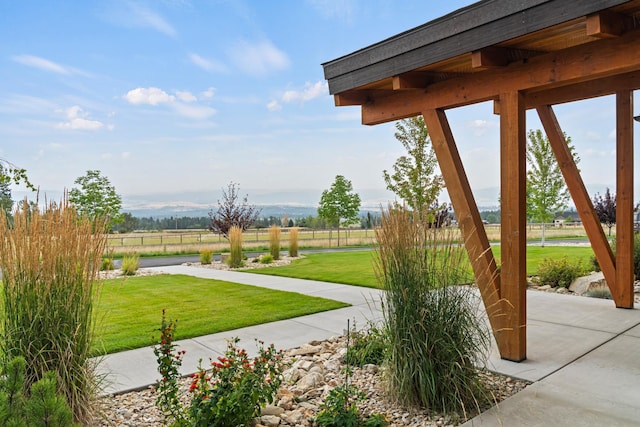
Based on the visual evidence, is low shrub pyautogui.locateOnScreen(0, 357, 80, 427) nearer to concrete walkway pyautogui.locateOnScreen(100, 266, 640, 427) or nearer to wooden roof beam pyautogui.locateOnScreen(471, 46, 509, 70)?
concrete walkway pyautogui.locateOnScreen(100, 266, 640, 427)

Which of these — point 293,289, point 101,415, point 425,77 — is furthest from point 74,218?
point 293,289

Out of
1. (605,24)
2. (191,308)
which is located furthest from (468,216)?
(191,308)

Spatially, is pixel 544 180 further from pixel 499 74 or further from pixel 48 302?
pixel 48 302

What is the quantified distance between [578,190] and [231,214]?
11842 millimetres

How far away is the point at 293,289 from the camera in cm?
705

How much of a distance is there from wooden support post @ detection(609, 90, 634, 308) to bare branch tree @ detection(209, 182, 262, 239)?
11522 mm

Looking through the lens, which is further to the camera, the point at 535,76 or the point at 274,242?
the point at 274,242

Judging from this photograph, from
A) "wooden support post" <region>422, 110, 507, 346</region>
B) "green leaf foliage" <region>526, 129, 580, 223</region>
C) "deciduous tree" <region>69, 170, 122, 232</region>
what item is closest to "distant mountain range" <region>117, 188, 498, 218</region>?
"wooden support post" <region>422, 110, 507, 346</region>

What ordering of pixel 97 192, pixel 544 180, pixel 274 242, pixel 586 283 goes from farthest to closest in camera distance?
pixel 97 192 < pixel 544 180 < pixel 274 242 < pixel 586 283

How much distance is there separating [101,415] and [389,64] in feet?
10.6

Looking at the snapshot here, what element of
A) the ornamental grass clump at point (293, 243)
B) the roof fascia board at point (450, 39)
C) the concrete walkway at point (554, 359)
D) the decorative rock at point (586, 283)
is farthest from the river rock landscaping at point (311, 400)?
the ornamental grass clump at point (293, 243)

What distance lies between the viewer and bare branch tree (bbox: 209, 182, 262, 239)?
14789 mm

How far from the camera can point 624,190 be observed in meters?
4.81

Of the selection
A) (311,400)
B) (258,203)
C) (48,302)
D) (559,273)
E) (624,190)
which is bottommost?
(311,400)
